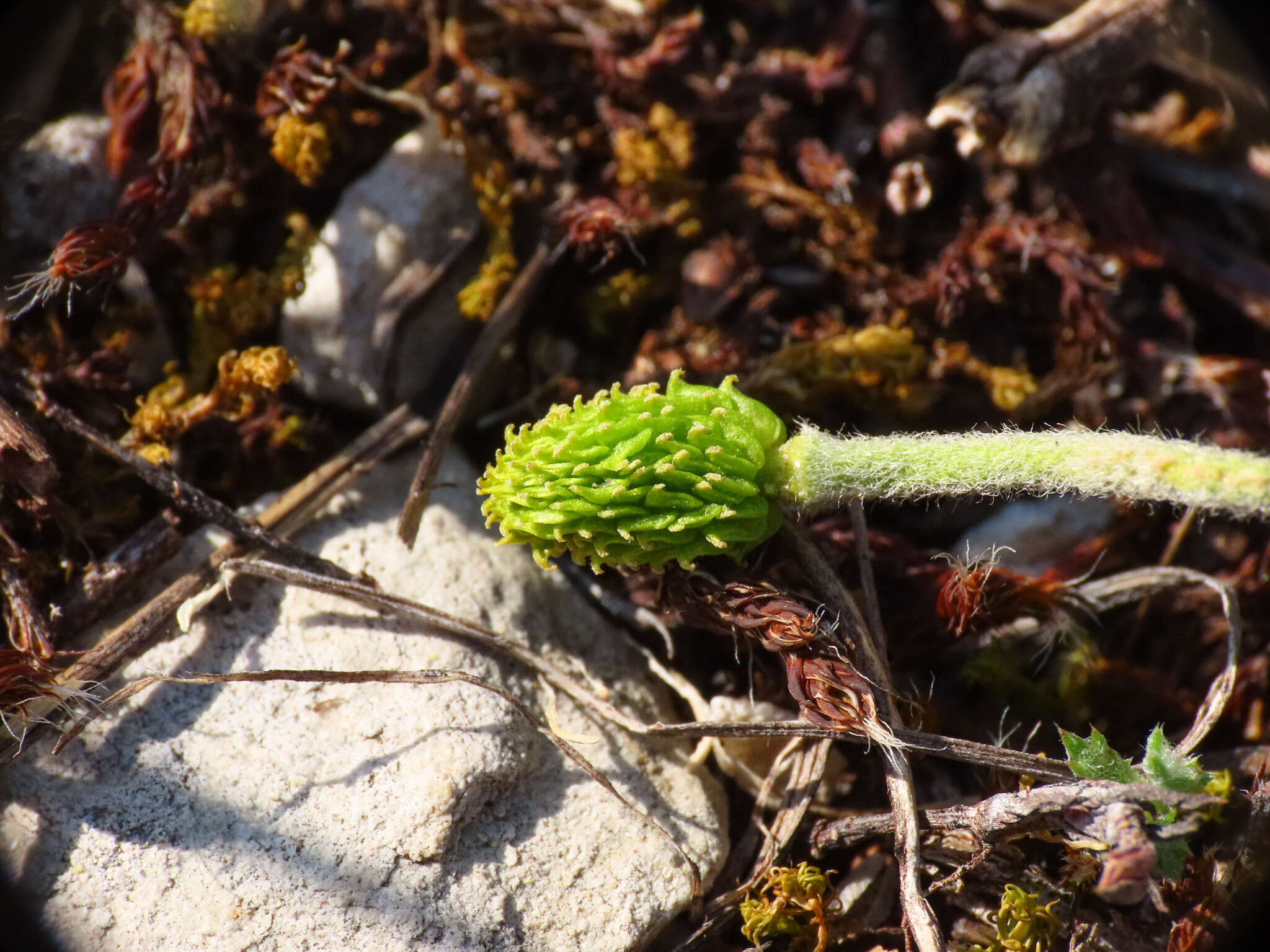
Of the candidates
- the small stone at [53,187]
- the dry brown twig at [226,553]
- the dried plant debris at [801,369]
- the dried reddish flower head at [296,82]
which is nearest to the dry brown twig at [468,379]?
the dried plant debris at [801,369]

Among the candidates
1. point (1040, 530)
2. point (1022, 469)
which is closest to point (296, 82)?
point (1022, 469)

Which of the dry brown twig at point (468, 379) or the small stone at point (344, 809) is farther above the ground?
the dry brown twig at point (468, 379)

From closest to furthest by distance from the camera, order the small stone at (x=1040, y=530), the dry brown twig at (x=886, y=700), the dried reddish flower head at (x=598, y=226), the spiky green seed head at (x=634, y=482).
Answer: the dry brown twig at (x=886, y=700)
the spiky green seed head at (x=634, y=482)
the dried reddish flower head at (x=598, y=226)
the small stone at (x=1040, y=530)

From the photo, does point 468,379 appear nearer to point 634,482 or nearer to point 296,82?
point 634,482

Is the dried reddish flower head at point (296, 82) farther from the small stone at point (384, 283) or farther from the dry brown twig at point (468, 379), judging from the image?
the dry brown twig at point (468, 379)

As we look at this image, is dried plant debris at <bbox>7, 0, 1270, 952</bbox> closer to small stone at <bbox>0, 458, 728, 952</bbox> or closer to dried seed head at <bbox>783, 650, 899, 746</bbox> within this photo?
dried seed head at <bbox>783, 650, 899, 746</bbox>

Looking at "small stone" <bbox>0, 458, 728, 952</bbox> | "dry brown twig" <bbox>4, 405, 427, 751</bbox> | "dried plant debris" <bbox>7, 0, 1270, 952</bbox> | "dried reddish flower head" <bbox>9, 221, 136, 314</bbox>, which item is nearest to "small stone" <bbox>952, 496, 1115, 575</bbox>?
"dried plant debris" <bbox>7, 0, 1270, 952</bbox>
